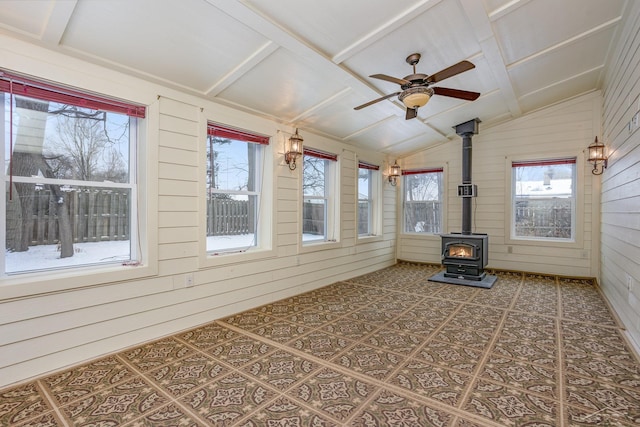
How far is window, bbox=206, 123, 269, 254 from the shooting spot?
3615 mm

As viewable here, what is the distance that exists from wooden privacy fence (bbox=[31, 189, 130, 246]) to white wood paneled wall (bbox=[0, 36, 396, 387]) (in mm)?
286

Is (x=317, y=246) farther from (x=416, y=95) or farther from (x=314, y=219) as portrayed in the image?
(x=416, y=95)

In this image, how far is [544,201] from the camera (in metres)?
5.80

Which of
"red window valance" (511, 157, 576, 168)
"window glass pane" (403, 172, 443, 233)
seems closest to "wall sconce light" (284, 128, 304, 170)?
"window glass pane" (403, 172, 443, 233)

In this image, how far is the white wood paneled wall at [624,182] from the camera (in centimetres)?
291

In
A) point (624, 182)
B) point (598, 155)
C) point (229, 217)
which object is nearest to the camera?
point (624, 182)

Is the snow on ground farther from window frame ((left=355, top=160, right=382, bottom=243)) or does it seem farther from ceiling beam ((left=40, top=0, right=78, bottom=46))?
window frame ((left=355, top=160, right=382, bottom=243))

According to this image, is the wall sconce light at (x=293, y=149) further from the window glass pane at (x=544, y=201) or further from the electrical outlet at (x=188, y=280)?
the window glass pane at (x=544, y=201)

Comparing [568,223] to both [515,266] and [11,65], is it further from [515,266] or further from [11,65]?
[11,65]

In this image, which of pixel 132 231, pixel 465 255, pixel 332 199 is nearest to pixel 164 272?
pixel 132 231

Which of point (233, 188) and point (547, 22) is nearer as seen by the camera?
point (547, 22)

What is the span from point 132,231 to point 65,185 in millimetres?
632

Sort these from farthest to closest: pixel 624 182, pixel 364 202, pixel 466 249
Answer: pixel 364 202, pixel 466 249, pixel 624 182

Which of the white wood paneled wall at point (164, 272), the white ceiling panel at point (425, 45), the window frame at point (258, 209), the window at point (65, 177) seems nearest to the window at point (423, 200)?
the white wood paneled wall at point (164, 272)
